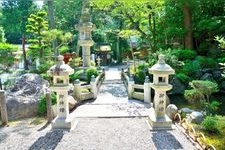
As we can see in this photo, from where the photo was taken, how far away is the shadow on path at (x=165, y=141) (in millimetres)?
9055

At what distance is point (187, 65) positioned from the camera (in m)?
19.1

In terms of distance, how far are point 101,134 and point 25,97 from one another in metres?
4.95

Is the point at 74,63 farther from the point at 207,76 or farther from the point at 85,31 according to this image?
the point at 207,76

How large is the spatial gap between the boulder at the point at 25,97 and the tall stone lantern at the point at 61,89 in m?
2.70

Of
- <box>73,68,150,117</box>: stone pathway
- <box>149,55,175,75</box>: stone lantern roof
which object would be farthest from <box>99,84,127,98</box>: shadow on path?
<box>149,55,175,75</box>: stone lantern roof

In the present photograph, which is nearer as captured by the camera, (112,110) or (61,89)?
(61,89)

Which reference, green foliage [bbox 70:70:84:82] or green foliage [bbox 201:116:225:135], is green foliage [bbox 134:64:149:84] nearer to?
green foliage [bbox 70:70:84:82]

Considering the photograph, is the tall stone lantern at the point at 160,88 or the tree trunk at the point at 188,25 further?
the tree trunk at the point at 188,25

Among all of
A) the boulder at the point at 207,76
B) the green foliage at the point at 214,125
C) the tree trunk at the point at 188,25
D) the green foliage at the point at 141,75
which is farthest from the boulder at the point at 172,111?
the tree trunk at the point at 188,25

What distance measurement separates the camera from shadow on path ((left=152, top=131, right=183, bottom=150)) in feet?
29.7

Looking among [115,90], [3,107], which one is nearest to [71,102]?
[3,107]

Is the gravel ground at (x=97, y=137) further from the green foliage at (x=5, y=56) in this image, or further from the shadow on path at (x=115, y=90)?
the green foliage at (x=5, y=56)

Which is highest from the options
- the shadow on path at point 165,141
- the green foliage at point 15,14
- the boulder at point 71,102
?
the green foliage at point 15,14

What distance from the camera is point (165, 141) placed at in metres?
9.50
